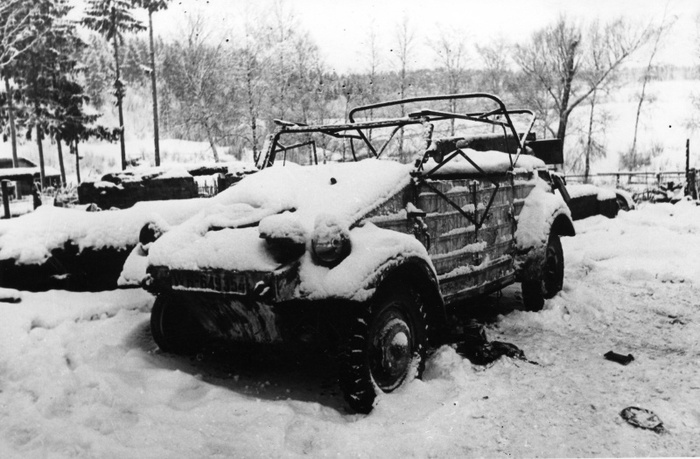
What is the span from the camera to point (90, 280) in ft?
17.2

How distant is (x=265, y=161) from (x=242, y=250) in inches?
70.0

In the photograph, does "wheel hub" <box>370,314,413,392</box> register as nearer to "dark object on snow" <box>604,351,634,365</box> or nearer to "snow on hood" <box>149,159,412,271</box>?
"snow on hood" <box>149,159,412,271</box>

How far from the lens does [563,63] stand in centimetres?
2756

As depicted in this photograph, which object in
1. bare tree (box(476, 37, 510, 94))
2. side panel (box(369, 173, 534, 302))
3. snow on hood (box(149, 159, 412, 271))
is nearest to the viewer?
snow on hood (box(149, 159, 412, 271))

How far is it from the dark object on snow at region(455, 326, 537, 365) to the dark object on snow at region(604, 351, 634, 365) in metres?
0.57

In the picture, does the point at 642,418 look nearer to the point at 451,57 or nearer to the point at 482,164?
the point at 482,164

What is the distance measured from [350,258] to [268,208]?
745 mm

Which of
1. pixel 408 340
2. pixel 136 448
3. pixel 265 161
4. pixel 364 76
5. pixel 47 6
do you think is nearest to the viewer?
pixel 136 448

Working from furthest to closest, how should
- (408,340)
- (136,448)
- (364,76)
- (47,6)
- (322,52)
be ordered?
(364,76) < (322,52) < (47,6) < (408,340) < (136,448)

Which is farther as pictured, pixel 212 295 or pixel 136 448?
pixel 212 295

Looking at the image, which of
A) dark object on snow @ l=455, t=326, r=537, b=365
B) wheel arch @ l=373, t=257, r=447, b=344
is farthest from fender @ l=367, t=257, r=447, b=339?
dark object on snow @ l=455, t=326, r=537, b=365

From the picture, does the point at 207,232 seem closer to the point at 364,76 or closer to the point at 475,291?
the point at 475,291

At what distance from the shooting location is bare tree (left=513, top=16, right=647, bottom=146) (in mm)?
26078

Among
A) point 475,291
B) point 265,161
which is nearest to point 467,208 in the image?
point 475,291
